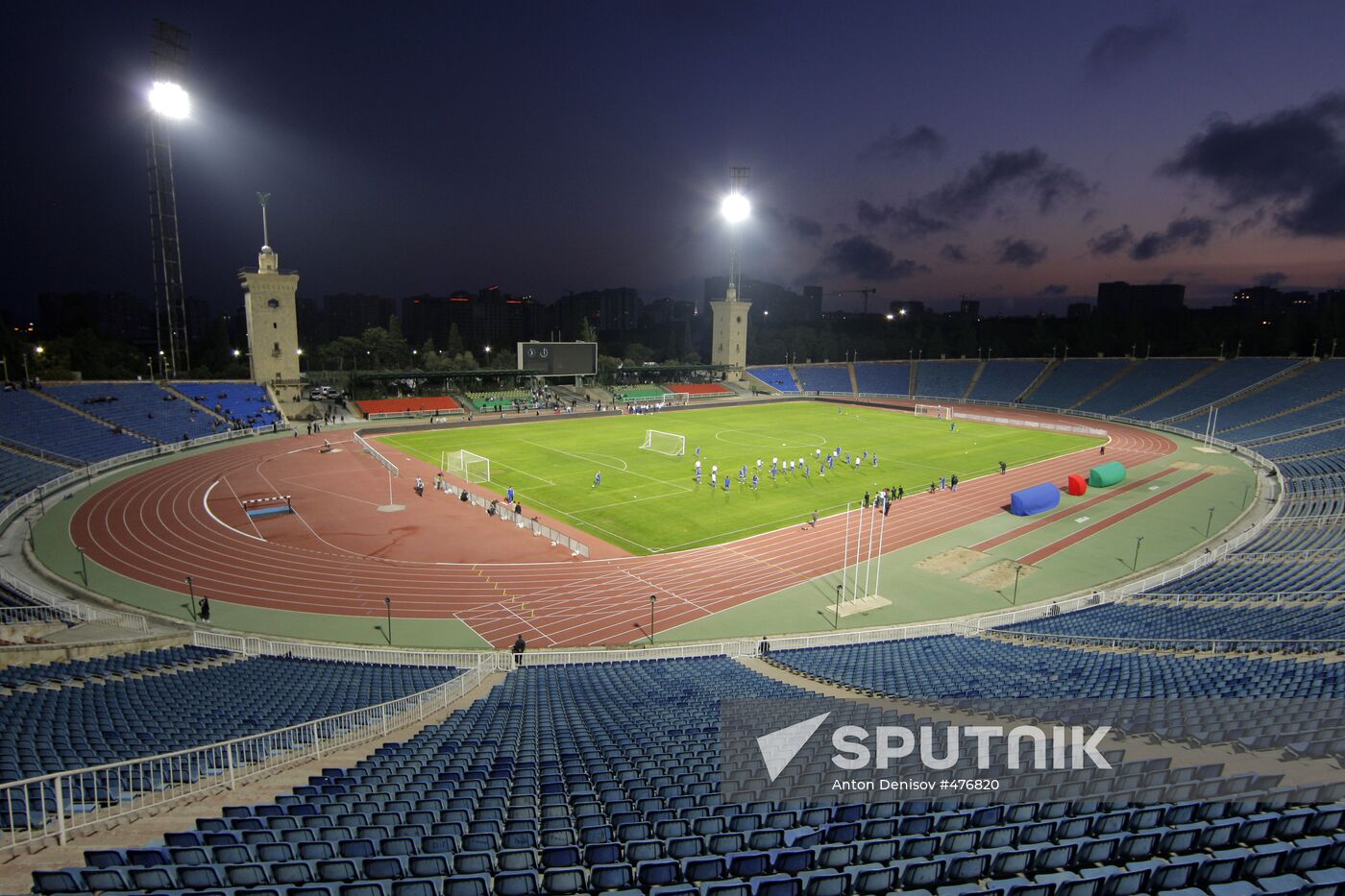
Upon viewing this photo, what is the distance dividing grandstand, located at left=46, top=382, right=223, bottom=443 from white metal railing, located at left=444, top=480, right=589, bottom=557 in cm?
2750

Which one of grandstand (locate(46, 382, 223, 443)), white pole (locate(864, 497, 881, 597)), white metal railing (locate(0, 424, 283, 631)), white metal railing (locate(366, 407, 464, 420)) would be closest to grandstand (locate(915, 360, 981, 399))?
white metal railing (locate(366, 407, 464, 420))

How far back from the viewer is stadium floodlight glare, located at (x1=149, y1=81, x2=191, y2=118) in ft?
179

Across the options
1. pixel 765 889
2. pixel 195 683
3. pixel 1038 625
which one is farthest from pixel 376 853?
pixel 1038 625

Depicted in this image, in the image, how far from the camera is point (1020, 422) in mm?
69625

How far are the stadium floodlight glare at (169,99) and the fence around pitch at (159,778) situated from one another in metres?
60.5

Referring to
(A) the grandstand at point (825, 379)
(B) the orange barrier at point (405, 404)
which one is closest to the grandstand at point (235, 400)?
(B) the orange barrier at point (405, 404)

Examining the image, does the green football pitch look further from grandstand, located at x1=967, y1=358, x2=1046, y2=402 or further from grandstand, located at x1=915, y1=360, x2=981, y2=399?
grandstand, located at x1=967, y1=358, x2=1046, y2=402

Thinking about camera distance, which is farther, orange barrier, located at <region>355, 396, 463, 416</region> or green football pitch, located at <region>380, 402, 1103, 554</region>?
orange barrier, located at <region>355, 396, 463, 416</region>

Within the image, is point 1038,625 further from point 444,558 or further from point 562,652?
point 444,558

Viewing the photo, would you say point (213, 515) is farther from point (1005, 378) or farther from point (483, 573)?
point (1005, 378)

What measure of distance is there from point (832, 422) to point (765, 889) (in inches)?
2622

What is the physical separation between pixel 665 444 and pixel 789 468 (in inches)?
503

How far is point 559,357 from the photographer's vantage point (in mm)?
78000

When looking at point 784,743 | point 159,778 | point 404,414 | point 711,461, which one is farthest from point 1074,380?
point 159,778
